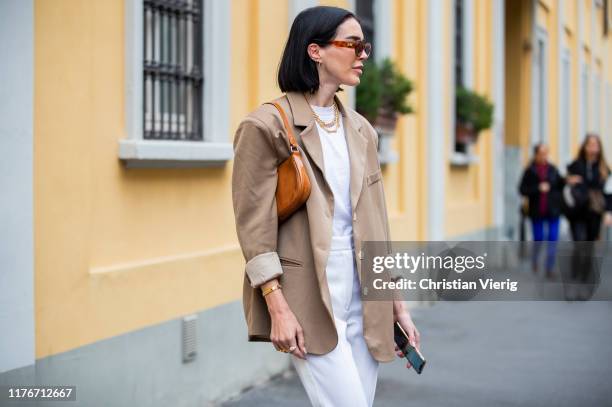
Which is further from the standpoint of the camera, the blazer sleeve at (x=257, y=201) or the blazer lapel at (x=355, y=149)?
the blazer lapel at (x=355, y=149)

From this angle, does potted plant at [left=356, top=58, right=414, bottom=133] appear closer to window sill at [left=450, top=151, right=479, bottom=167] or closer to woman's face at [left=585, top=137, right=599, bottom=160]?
window sill at [left=450, top=151, right=479, bottom=167]

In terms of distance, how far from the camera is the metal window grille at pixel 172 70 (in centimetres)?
541

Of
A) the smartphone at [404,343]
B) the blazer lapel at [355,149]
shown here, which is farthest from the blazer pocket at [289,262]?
the smartphone at [404,343]

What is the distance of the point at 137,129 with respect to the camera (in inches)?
200

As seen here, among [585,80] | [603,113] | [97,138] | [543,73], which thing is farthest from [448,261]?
[603,113]

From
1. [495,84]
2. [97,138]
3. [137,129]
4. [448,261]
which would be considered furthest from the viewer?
[495,84]

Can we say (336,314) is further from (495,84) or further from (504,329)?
(495,84)

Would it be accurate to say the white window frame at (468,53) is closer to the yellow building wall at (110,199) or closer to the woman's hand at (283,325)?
the yellow building wall at (110,199)

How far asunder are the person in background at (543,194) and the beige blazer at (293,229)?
9502 mm

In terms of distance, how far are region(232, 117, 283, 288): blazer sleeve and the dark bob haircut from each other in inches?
11.2

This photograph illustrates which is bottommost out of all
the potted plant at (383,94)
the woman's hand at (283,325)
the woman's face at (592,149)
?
the woman's hand at (283,325)

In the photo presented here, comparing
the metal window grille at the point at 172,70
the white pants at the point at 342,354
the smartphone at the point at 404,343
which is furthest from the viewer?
the metal window grille at the point at 172,70

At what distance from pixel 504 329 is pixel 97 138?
4825mm

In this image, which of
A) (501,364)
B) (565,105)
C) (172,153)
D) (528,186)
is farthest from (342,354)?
(565,105)
